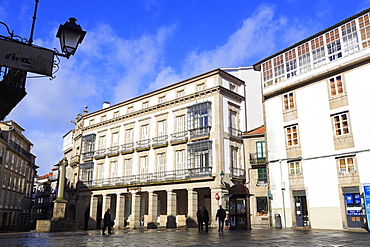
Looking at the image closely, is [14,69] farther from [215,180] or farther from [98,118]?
[98,118]

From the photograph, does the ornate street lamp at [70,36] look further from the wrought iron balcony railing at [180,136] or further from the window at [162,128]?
the window at [162,128]

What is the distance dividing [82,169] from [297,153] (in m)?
29.1

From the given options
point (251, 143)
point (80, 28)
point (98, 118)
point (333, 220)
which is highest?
point (98, 118)

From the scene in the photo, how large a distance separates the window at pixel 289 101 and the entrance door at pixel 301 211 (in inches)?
275

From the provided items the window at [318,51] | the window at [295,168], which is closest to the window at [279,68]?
the window at [318,51]

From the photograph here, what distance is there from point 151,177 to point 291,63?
59.3 ft

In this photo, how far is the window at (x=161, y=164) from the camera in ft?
115

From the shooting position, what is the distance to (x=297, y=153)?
25.7m

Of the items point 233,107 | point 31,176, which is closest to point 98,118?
point 233,107

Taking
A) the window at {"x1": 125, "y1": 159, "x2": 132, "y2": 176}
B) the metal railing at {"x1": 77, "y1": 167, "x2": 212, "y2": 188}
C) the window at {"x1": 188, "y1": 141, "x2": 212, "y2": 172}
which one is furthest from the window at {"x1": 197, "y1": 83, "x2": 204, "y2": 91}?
the window at {"x1": 125, "y1": 159, "x2": 132, "y2": 176}

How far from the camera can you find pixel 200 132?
106 feet

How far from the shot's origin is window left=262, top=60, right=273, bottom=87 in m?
29.1

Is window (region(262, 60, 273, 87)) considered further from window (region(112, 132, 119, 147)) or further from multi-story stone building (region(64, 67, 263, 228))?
window (region(112, 132, 119, 147))

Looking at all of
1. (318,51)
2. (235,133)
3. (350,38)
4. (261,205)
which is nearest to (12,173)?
(235,133)
